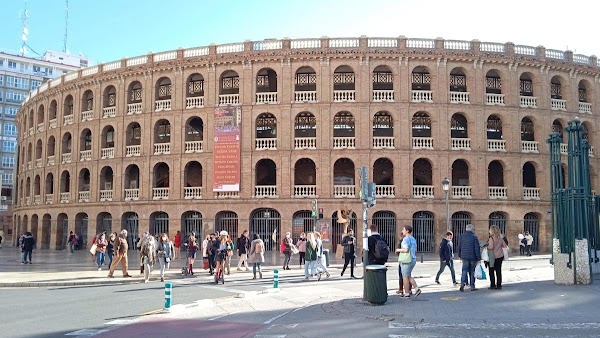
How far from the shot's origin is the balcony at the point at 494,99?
36.7 meters

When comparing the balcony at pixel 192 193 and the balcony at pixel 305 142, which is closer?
the balcony at pixel 305 142

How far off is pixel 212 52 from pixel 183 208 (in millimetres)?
11101

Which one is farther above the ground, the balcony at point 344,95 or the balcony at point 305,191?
the balcony at point 344,95

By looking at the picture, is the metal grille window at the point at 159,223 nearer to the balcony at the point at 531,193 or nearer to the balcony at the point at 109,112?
the balcony at the point at 109,112

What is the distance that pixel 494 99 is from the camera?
Result: 1453 inches

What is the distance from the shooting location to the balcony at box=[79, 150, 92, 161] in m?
42.5

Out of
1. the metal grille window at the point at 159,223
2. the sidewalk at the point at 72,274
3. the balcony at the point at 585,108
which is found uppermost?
the balcony at the point at 585,108

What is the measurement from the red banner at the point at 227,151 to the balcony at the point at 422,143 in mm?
11808

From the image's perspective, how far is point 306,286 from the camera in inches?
715

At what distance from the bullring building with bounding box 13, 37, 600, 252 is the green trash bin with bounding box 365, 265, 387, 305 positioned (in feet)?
73.4

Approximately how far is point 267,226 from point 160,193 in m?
8.32

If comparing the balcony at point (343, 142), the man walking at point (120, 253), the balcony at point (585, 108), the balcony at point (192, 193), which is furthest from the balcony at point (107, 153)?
the balcony at point (585, 108)

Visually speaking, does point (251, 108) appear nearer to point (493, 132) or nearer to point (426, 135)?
point (426, 135)

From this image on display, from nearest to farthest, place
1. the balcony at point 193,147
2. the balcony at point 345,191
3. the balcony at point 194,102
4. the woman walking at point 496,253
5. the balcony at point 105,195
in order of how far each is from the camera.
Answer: the woman walking at point 496,253, the balcony at point 345,191, the balcony at point 193,147, the balcony at point 194,102, the balcony at point 105,195
